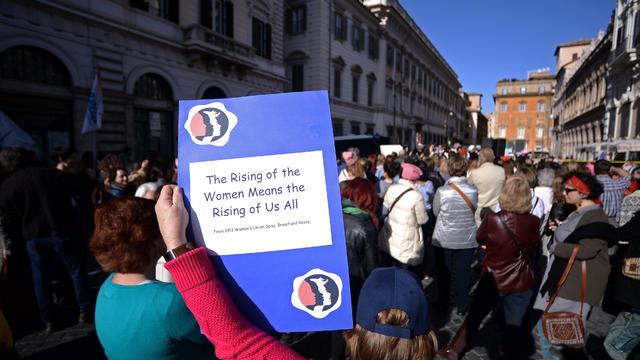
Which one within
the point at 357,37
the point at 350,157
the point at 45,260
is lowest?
the point at 45,260

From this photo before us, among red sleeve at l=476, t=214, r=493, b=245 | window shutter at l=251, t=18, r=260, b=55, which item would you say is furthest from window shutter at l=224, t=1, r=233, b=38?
red sleeve at l=476, t=214, r=493, b=245

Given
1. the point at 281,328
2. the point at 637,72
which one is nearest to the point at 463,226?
the point at 281,328

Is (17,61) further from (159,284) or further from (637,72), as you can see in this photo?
(637,72)

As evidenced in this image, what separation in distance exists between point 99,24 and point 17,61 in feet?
8.17

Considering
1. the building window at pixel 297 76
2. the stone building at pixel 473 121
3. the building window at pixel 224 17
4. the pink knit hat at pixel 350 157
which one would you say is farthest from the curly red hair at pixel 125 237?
the stone building at pixel 473 121

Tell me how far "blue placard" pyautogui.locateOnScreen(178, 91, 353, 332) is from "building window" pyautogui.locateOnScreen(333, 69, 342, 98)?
23000 millimetres

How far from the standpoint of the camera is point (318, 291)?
1.07 metres

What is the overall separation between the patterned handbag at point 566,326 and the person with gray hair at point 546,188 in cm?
208

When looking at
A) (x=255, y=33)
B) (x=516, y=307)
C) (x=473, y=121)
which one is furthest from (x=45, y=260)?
(x=473, y=121)

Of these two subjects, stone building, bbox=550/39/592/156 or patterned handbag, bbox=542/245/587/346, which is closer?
patterned handbag, bbox=542/245/587/346

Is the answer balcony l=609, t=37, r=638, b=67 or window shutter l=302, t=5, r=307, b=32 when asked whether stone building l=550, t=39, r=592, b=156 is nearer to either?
balcony l=609, t=37, r=638, b=67

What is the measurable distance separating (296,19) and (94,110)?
17.8 m

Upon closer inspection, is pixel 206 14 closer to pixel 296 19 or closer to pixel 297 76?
pixel 297 76

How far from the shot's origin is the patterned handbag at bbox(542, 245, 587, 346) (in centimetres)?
271
